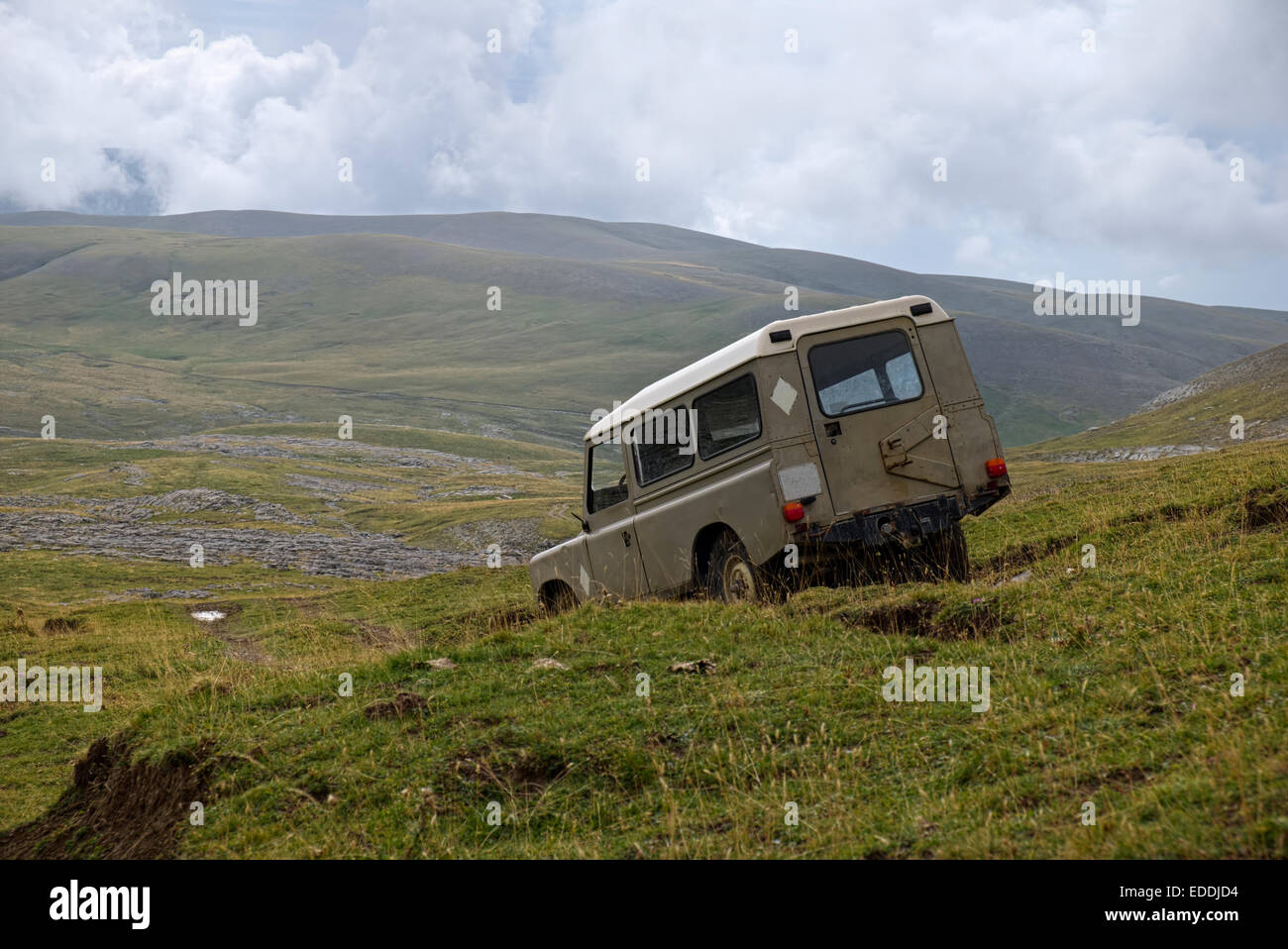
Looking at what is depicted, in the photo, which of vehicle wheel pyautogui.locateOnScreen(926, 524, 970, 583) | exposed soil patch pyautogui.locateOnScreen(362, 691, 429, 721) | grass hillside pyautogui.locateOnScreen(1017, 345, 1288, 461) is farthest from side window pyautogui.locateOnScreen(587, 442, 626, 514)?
grass hillside pyautogui.locateOnScreen(1017, 345, 1288, 461)

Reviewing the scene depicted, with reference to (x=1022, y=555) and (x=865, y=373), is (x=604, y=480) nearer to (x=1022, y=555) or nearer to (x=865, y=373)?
(x=865, y=373)

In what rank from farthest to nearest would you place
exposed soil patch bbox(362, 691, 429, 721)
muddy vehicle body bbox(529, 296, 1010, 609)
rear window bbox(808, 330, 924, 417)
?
rear window bbox(808, 330, 924, 417)
muddy vehicle body bbox(529, 296, 1010, 609)
exposed soil patch bbox(362, 691, 429, 721)

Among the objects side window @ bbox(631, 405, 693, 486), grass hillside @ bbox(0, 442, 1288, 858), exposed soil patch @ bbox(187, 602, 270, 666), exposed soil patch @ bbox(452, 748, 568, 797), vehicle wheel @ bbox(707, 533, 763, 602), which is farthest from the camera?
exposed soil patch @ bbox(187, 602, 270, 666)

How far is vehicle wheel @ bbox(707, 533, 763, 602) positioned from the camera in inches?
482

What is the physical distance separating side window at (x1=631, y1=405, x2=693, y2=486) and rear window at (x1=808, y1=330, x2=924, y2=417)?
1.88m

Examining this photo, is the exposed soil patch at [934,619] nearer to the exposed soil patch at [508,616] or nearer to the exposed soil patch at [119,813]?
the exposed soil patch at [119,813]

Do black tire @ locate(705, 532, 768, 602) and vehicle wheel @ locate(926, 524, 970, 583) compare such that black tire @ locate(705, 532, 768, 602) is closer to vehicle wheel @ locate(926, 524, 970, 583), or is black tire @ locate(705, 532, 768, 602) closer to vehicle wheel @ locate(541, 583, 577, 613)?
vehicle wheel @ locate(926, 524, 970, 583)

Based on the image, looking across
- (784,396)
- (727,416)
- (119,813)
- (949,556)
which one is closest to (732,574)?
(727,416)

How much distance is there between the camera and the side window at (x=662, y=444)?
520 inches

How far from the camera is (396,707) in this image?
30.2 feet

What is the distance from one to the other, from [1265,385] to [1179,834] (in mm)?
85867
